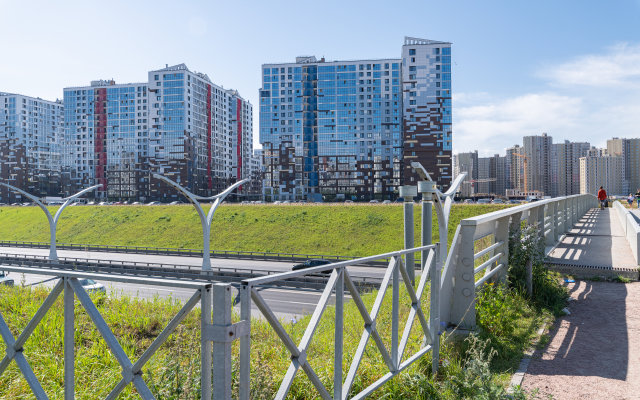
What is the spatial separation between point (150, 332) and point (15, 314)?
1.69 metres

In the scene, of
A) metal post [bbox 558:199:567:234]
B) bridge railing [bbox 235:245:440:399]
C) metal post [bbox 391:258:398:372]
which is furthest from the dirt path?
metal post [bbox 558:199:567:234]

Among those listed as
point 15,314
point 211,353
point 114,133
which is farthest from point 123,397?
point 114,133

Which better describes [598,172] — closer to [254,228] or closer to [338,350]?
A: [254,228]

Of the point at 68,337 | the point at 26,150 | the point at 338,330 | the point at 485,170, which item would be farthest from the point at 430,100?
the point at 26,150

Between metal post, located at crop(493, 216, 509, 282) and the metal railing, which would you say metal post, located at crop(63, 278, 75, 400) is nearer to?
the metal railing

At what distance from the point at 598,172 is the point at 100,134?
120 meters

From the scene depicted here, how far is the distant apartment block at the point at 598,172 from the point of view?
114m

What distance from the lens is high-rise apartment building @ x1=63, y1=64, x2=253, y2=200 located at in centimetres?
9306

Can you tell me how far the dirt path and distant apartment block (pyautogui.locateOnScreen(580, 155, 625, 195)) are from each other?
401ft

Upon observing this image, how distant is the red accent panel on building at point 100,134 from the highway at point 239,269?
2468 inches

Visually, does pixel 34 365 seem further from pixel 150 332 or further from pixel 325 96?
pixel 325 96

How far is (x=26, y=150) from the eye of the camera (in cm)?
10844

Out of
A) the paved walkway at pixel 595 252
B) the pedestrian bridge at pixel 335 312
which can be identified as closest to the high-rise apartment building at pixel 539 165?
the paved walkway at pixel 595 252

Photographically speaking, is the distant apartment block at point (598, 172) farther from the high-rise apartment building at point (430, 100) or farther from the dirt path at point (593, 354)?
the dirt path at point (593, 354)
